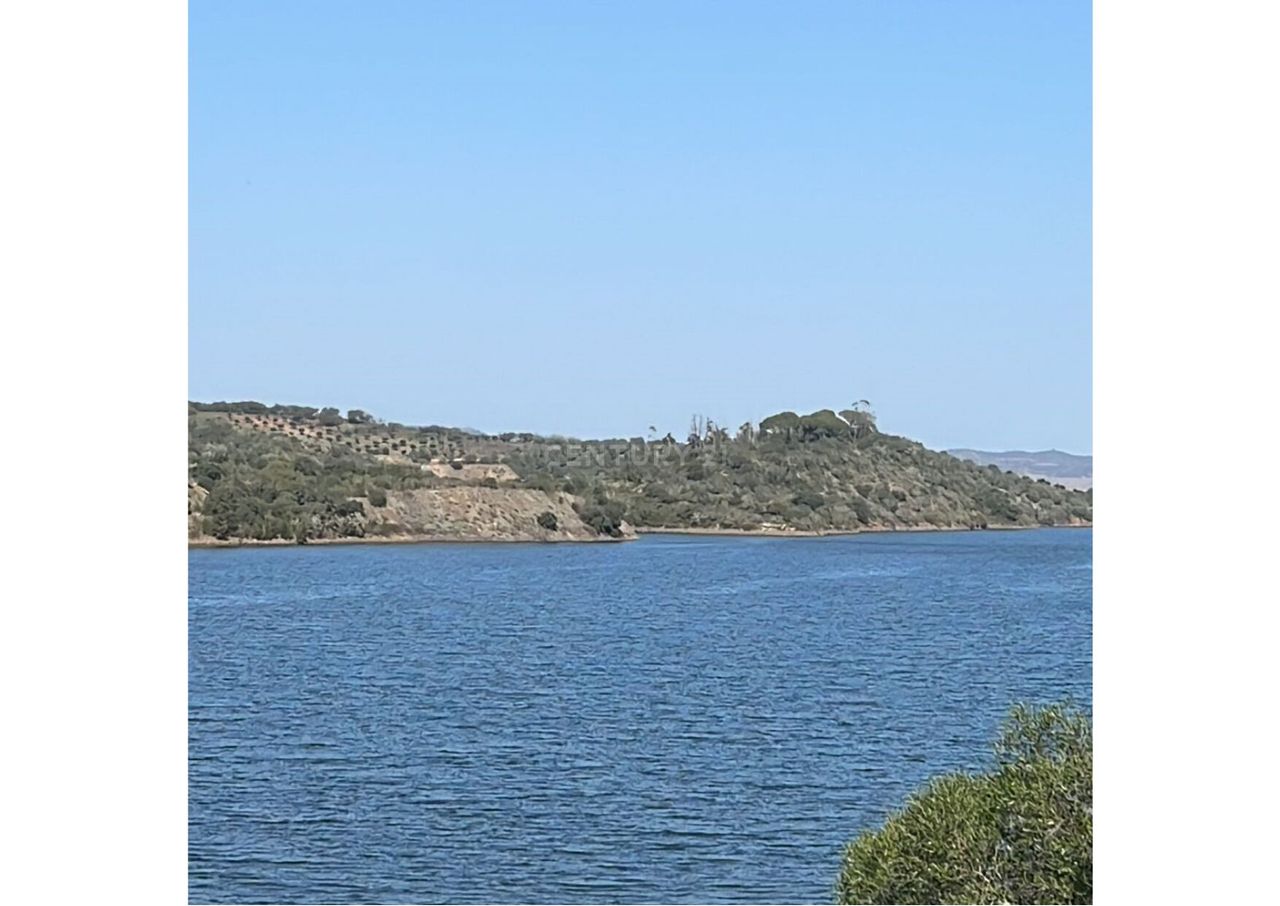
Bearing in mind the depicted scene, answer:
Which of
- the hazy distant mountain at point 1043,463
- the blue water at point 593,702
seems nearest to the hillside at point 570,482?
the hazy distant mountain at point 1043,463

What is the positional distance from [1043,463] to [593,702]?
60.9 ft

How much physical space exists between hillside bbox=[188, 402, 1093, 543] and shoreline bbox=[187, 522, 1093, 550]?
3.3 inches

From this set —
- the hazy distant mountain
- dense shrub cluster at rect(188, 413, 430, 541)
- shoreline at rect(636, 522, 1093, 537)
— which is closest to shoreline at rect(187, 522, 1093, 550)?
shoreline at rect(636, 522, 1093, 537)

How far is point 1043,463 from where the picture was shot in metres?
35.0

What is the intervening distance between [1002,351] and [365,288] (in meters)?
16.0

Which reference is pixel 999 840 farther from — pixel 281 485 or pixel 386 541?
pixel 281 485

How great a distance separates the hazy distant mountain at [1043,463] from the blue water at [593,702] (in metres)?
2.28

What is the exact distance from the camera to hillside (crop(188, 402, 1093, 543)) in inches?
1242

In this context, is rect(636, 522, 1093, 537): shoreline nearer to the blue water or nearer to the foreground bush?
the blue water
